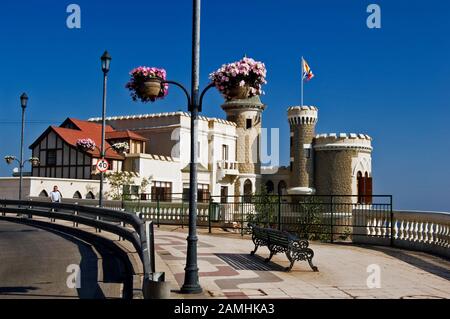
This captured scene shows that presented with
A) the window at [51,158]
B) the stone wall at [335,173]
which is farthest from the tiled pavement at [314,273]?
the stone wall at [335,173]

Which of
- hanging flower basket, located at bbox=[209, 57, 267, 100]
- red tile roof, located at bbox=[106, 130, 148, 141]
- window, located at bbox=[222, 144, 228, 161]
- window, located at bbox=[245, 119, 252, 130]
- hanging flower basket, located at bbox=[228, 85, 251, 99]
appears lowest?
hanging flower basket, located at bbox=[228, 85, 251, 99]

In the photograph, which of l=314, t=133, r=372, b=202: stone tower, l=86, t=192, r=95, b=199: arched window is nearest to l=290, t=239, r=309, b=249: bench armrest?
l=86, t=192, r=95, b=199: arched window

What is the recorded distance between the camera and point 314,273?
10.6 meters

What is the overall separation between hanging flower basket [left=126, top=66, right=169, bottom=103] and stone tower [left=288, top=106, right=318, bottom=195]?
146 feet

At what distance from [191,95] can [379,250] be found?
28.6 feet

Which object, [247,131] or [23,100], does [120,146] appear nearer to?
[23,100]

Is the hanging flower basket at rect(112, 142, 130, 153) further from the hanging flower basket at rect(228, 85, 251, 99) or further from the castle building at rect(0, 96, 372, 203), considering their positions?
the hanging flower basket at rect(228, 85, 251, 99)

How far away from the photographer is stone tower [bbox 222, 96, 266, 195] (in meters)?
55.2

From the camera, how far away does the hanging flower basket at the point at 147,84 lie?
375 inches

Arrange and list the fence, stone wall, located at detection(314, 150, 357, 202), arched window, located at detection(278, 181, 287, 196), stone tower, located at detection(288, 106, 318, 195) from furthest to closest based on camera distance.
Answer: arched window, located at detection(278, 181, 287, 196) < stone tower, located at detection(288, 106, 318, 195) < stone wall, located at detection(314, 150, 357, 202) < the fence

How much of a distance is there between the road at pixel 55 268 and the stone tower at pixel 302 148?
39.7 meters

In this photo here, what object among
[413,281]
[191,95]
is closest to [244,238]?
[413,281]

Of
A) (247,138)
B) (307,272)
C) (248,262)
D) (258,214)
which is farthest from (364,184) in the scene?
(307,272)

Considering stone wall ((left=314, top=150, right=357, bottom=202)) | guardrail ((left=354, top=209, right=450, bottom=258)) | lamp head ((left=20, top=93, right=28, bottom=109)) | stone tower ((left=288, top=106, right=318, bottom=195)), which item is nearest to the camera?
guardrail ((left=354, top=209, right=450, bottom=258))
